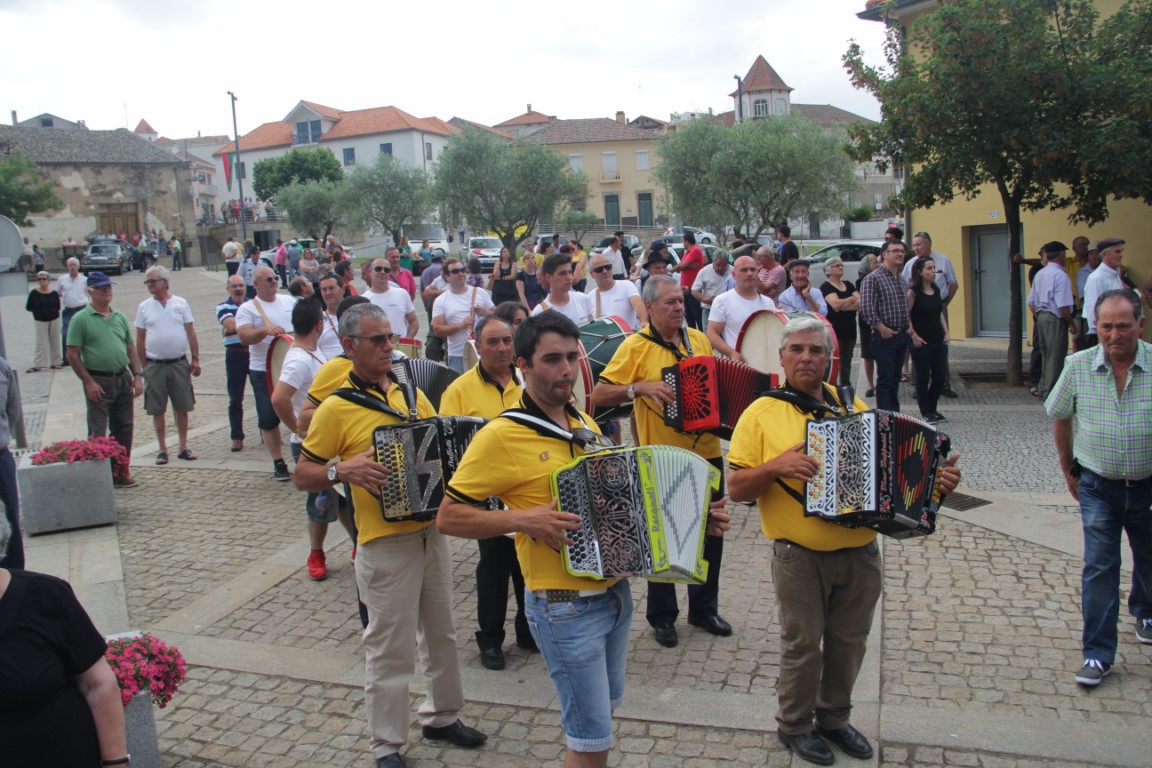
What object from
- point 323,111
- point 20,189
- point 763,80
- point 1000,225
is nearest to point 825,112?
point 763,80

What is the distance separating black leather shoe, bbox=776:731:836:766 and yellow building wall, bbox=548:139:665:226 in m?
77.8

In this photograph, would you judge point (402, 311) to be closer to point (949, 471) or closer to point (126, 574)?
point (126, 574)

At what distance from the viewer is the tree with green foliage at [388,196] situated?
199 ft

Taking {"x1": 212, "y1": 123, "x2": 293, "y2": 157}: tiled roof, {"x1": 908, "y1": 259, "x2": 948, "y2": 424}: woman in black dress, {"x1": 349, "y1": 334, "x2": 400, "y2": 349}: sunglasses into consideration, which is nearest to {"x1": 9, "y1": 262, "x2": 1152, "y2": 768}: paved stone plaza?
{"x1": 349, "y1": 334, "x2": 400, "y2": 349}: sunglasses

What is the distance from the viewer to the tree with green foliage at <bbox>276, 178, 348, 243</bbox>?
63.6 m

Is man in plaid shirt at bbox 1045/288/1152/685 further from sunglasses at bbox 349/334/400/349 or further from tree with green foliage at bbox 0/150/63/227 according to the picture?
tree with green foliage at bbox 0/150/63/227

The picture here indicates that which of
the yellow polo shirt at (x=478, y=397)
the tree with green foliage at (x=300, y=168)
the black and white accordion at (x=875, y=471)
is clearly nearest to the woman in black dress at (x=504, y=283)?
the yellow polo shirt at (x=478, y=397)

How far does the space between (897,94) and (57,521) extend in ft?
33.9

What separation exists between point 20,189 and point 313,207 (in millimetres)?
18165

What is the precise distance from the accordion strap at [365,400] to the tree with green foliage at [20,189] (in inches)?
2021

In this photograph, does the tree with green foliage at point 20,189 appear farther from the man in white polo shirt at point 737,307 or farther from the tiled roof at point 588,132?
the man in white polo shirt at point 737,307

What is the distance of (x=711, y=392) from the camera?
5.39 metres

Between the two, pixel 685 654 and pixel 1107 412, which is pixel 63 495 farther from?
pixel 1107 412

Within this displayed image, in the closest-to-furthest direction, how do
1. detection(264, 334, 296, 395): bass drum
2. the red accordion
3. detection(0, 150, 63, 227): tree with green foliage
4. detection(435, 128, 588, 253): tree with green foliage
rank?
the red accordion < detection(264, 334, 296, 395): bass drum < detection(0, 150, 63, 227): tree with green foliage < detection(435, 128, 588, 253): tree with green foliage
